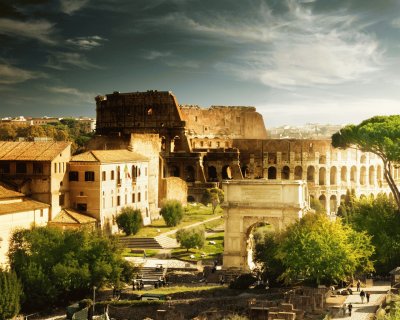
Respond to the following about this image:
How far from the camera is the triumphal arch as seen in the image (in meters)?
44.8

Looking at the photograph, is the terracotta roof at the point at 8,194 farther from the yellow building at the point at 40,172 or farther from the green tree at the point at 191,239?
the green tree at the point at 191,239

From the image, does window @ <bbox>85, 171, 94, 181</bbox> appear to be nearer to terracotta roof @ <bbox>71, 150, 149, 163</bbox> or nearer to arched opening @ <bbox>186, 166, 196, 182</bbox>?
terracotta roof @ <bbox>71, 150, 149, 163</bbox>

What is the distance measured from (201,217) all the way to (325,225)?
25644 mm

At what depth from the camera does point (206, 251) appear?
51656 mm

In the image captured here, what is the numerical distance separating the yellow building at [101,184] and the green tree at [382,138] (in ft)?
63.1

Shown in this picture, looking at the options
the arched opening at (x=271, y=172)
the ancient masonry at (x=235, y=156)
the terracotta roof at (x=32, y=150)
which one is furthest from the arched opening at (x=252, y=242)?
the arched opening at (x=271, y=172)

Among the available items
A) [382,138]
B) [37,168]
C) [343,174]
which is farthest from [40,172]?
[343,174]

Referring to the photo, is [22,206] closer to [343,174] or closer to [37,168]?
[37,168]

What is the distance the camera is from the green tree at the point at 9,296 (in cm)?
3634

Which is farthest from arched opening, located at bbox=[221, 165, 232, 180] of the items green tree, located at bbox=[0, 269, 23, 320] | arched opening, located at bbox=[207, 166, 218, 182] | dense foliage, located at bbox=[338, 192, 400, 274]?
green tree, located at bbox=[0, 269, 23, 320]

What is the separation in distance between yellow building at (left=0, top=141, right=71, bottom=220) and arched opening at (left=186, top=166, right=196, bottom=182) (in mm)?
36413

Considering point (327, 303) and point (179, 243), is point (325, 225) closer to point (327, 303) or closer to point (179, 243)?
point (327, 303)

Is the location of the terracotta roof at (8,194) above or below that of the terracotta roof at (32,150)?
below

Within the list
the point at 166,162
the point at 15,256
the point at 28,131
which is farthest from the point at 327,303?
the point at 28,131
